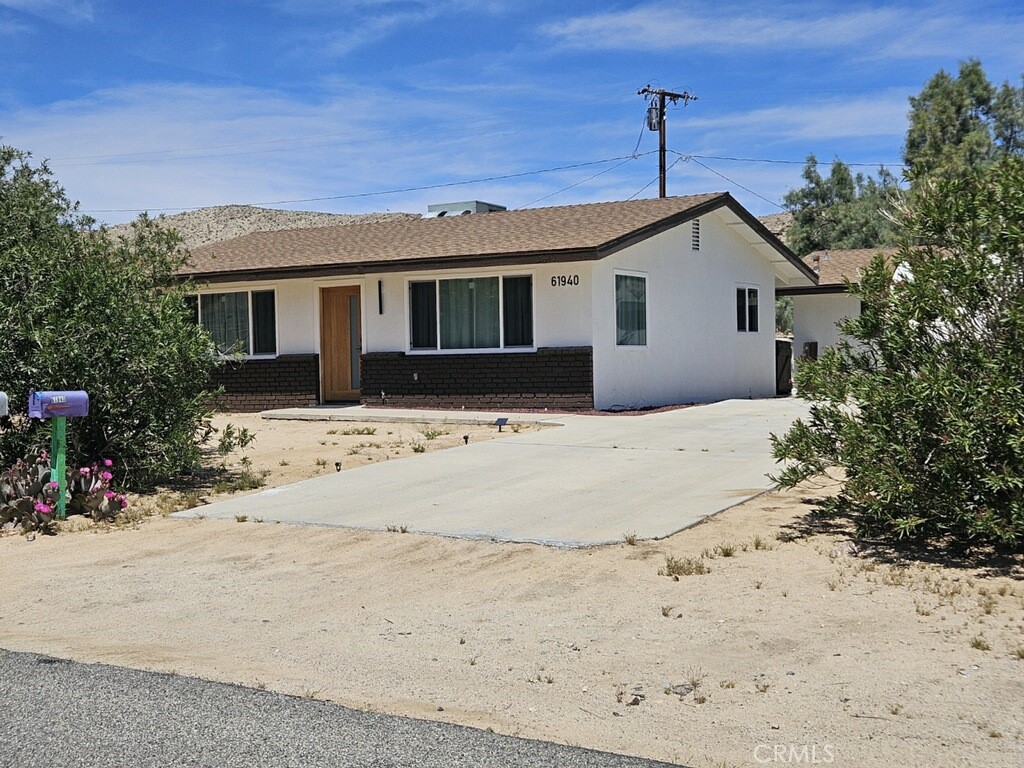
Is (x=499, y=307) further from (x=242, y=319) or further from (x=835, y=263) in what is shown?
(x=835, y=263)

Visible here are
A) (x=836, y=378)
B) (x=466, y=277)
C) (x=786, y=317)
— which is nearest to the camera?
(x=836, y=378)

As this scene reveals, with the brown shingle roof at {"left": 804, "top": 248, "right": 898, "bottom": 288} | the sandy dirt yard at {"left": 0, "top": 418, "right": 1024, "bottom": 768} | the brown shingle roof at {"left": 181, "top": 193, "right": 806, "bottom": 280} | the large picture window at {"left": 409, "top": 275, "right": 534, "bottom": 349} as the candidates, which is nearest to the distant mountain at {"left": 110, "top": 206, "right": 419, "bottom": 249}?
the brown shingle roof at {"left": 804, "top": 248, "right": 898, "bottom": 288}

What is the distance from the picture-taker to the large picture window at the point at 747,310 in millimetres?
23797

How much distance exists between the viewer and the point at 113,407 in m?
10.9

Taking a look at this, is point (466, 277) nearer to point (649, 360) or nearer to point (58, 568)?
point (649, 360)

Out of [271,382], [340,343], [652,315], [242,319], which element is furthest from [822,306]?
[242,319]

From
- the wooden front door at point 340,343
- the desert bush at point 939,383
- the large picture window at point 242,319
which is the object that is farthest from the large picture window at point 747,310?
the desert bush at point 939,383

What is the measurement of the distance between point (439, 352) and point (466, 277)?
4.50 feet

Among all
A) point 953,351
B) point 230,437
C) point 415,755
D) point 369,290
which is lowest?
point 415,755

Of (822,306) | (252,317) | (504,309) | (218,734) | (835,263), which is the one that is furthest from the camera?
(835,263)

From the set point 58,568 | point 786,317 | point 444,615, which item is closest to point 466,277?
point 58,568

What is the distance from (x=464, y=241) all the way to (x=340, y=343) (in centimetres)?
311

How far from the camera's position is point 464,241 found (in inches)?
797

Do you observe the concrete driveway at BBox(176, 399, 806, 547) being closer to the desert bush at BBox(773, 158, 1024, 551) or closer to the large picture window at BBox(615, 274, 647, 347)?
the desert bush at BBox(773, 158, 1024, 551)
